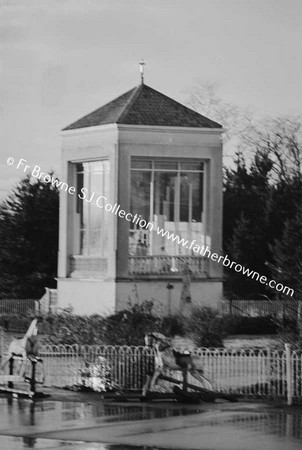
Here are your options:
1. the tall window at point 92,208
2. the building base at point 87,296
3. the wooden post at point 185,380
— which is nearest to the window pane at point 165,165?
the tall window at point 92,208

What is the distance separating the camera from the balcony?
116 feet

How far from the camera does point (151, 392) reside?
2106 cm

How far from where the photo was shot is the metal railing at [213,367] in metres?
21.4

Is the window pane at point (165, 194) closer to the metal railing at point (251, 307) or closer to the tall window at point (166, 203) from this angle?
the tall window at point (166, 203)

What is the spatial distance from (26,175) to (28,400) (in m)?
28.0

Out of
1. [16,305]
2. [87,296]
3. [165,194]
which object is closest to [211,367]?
[87,296]

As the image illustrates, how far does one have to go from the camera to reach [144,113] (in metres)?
35.8

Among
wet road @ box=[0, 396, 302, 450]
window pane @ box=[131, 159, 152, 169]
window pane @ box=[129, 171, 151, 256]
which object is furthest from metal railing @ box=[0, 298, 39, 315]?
wet road @ box=[0, 396, 302, 450]

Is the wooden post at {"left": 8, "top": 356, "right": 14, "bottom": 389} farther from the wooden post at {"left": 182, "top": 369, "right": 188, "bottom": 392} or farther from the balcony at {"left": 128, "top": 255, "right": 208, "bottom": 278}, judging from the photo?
the balcony at {"left": 128, "top": 255, "right": 208, "bottom": 278}

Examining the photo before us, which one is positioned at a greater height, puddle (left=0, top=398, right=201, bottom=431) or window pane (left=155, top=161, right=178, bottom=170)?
window pane (left=155, top=161, right=178, bottom=170)

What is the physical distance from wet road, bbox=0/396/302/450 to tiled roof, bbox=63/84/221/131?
15.3 meters

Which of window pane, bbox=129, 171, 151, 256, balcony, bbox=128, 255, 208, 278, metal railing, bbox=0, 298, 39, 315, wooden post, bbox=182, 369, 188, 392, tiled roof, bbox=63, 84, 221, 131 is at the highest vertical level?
tiled roof, bbox=63, 84, 221, 131

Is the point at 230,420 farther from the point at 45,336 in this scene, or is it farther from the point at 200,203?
the point at 200,203

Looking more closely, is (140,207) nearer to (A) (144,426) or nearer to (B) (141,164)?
(B) (141,164)
